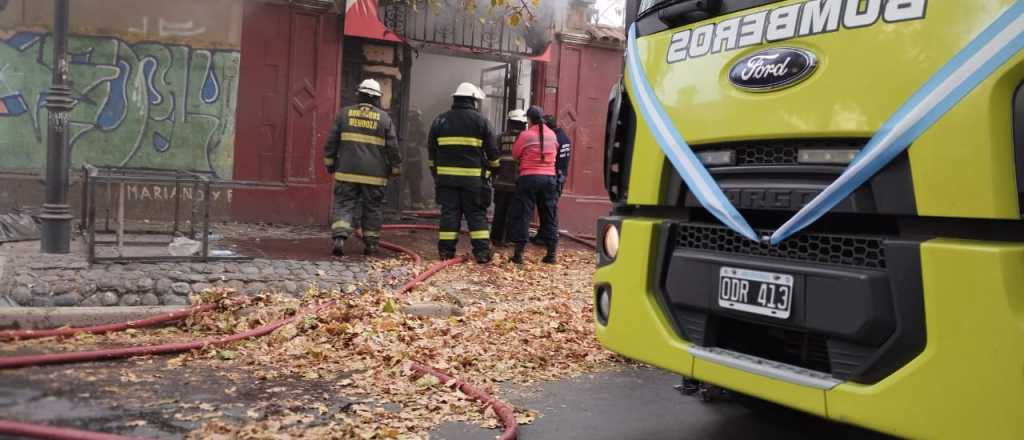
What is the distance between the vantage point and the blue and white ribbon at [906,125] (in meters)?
2.42

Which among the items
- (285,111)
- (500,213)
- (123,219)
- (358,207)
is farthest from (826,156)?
(285,111)

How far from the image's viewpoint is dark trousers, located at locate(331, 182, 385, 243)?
27.5 ft

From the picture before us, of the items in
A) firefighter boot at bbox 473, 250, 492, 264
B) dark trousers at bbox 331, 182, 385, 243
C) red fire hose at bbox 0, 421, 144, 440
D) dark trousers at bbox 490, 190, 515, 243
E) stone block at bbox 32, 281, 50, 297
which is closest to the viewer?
red fire hose at bbox 0, 421, 144, 440

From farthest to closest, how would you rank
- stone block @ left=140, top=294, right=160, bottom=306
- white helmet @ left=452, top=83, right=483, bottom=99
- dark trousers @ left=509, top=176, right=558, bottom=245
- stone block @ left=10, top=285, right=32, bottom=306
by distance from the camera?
dark trousers @ left=509, top=176, right=558, bottom=245
white helmet @ left=452, top=83, right=483, bottom=99
stone block @ left=140, top=294, right=160, bottom=306
stone block @ left=10, top=285, right=32, bottom=306

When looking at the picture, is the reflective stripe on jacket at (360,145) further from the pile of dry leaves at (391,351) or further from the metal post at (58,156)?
the metal post at (58,156)

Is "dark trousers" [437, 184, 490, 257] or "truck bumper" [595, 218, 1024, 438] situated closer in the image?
"truck bumper" [595, 218, 1024, 438]

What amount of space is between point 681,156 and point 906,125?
0.96 metres

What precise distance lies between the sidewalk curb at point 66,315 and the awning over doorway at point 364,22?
6352 millimetres

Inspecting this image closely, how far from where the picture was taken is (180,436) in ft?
11.6

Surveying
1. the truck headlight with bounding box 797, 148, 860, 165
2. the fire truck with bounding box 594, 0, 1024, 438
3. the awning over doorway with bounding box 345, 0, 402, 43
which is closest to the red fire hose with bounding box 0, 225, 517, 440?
the fire truck with bounding box 594, 0, 1024, 438

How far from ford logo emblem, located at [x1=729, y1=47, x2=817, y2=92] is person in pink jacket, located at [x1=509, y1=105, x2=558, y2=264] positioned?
20.1ft

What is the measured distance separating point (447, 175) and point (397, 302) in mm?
A: 2415

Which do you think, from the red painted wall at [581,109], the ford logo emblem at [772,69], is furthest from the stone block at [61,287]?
the red painted wall at [581,109]

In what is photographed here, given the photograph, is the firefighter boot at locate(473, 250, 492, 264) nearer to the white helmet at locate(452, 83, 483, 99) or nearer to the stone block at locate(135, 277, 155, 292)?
the white helmet at locate(452, 83, 483, 99)
